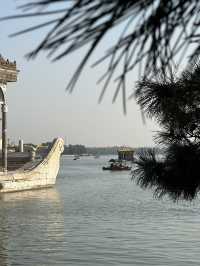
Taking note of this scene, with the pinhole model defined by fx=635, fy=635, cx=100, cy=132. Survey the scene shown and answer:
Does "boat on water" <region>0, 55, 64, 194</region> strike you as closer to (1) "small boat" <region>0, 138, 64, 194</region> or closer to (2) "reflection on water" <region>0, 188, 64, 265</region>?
(1) "small boat" <region>0, 138, 64, 194</region>

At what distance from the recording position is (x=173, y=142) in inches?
241

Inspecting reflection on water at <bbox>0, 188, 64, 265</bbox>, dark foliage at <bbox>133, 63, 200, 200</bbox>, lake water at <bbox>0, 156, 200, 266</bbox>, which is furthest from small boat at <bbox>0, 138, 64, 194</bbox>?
dark foliage at <bbox>133, 63, 200, 200</bbox>

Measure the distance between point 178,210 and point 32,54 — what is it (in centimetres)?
2828

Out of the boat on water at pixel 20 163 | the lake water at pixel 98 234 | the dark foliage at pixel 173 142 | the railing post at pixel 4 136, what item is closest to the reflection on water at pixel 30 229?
the lake water at pixel 98 234

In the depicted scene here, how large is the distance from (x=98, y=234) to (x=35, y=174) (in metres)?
25.2

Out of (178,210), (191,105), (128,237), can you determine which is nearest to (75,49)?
(191,105)

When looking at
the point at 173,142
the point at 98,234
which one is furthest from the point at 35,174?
the point at 173,142

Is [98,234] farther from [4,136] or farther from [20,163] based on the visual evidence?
[20,163]

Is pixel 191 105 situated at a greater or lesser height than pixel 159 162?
greater

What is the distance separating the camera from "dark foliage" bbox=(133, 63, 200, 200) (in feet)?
18.7

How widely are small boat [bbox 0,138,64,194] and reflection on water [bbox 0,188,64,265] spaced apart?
2.17 meters

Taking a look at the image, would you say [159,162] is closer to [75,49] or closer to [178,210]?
[75,49]

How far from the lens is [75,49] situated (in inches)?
89.4

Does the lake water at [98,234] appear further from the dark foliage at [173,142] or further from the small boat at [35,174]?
the small boat at [35,174]
